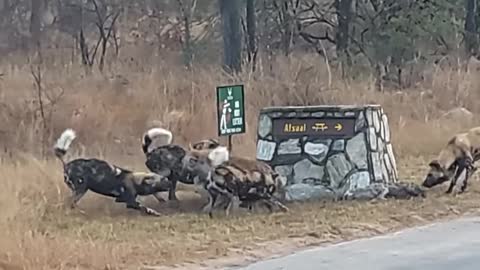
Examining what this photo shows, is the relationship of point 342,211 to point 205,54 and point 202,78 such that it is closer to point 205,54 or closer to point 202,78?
point 202,78

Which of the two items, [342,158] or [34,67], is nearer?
[342,158]

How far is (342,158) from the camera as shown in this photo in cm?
1316

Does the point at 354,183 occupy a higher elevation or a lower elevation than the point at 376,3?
lower

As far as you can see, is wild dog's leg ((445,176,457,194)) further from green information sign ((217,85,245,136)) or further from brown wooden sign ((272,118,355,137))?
green information sign ((217,85,245,136))

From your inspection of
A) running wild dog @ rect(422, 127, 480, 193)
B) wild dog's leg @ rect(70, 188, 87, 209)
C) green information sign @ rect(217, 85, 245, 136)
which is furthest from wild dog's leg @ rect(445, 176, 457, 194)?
wild dog's leg @ rect(70, 188, 87, 209)

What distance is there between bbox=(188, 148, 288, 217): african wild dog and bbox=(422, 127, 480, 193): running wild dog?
2237 mm

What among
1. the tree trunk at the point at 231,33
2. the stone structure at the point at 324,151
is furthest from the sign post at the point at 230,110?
the tree trunk at the point at 231,33

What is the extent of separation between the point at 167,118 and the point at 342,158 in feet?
16.2

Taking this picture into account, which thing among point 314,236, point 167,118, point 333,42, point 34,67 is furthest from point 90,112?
point 333,42

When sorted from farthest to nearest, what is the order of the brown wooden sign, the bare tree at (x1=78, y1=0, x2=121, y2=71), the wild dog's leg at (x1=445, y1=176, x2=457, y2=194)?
the bare tree at (x1=78, y1=0, x2=121, y2=71) < the wild dog's leg at (x1=445, y1=176, x2=457, y2=194) < the brown wooden sign

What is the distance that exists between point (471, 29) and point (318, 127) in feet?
52.9

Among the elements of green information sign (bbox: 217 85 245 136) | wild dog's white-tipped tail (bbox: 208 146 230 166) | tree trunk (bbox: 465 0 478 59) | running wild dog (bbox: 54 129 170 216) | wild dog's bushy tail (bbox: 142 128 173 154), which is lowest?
running wild dog (bbox: 54 129 170 216)

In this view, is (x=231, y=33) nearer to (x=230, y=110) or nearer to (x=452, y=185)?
(x=230, y=110)

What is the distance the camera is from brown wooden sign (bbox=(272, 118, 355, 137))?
43.3ft
